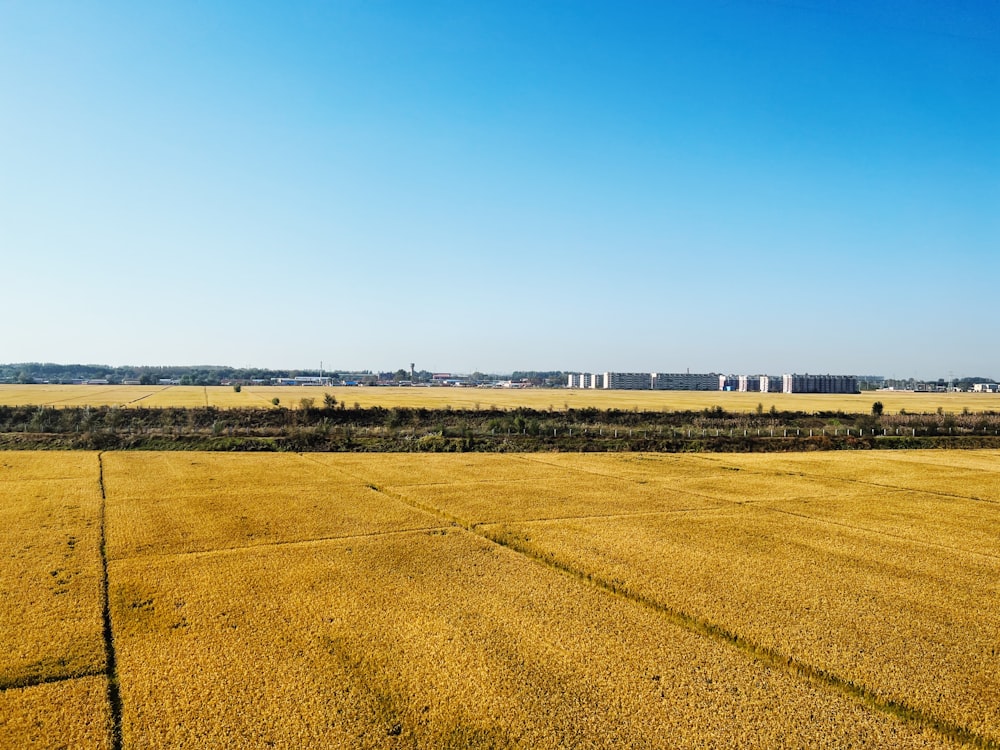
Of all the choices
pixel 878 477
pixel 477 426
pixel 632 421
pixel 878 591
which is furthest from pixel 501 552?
pixel 632 421

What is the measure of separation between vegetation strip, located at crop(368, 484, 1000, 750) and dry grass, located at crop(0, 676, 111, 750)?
829cm

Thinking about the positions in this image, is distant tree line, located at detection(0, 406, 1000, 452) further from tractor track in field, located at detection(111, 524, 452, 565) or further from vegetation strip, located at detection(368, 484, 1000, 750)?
vegetation strip, located at detection(368, 484, 1000, 750)

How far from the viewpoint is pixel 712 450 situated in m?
45.9

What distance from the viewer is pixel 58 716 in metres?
8.19

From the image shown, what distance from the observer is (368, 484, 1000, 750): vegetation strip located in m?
8.02

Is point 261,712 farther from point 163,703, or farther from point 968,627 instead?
point 968,627

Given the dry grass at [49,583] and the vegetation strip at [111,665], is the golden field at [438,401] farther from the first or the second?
the vegetation strip at [111,665]

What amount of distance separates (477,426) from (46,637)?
47225 mm

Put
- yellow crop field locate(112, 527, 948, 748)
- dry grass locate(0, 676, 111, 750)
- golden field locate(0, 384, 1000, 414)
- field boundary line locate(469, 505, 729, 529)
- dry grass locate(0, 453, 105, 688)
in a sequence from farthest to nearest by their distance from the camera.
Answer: golden field locate(0, 384, 1000, 414), field boundary line locate(469, 505, 729, 529), dry grass locate(0, 453, 105, 688), yellow crop field locate(112, 527, 948, 748), dry grass locate(0, 676, 111, 750)

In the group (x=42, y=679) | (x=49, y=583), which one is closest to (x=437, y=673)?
(x=42, y=679)

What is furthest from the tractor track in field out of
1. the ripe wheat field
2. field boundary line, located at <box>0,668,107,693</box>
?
field boundary line, located at <box>0,668,107,693</box>

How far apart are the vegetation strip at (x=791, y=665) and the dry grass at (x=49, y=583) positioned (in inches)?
338

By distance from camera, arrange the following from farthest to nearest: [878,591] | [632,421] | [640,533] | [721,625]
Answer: [632,421], [640,533], [878,591], [721,625]

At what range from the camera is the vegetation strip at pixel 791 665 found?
8.02 m
